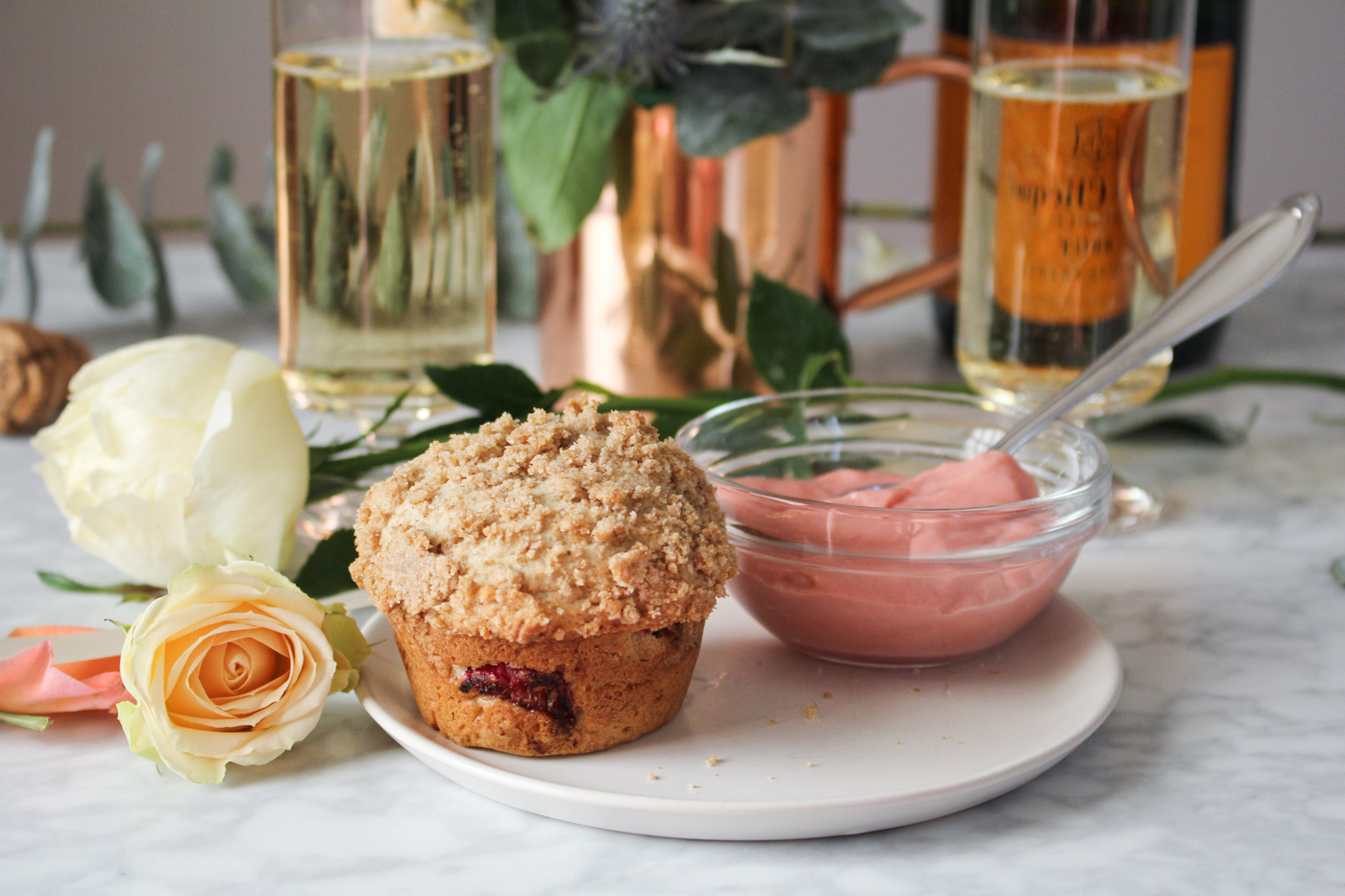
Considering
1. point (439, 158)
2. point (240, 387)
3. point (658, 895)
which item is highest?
point (439, 158)

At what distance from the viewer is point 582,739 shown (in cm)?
59

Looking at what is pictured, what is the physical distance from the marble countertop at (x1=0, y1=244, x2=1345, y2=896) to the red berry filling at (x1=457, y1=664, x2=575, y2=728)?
0.05 m

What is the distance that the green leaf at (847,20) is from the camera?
3.13 feet

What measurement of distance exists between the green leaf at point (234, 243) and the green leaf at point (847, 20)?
59 cm

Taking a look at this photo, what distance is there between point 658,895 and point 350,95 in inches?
20.9

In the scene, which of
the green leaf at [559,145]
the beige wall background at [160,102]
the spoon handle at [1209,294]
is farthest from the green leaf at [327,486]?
the beige wall background at [160,102]

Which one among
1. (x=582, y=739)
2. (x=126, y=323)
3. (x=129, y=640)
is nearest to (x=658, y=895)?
(x=582, y=739)

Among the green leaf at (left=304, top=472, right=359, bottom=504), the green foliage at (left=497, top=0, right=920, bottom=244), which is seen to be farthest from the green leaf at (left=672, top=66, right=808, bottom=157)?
the green leaf at (left=304, top=472, right=359, bottom=504)

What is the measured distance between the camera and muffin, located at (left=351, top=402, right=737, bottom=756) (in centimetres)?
56

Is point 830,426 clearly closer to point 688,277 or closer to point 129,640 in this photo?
point 688,277

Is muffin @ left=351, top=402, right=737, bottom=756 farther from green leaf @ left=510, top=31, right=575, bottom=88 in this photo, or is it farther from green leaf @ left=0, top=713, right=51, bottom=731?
green leaf @ left=510, top=31, right=575, bottom=88

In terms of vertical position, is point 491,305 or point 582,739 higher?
point 491,305

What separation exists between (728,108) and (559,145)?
0.13 metres

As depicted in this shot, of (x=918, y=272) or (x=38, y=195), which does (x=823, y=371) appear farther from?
(x=38, y=195)
